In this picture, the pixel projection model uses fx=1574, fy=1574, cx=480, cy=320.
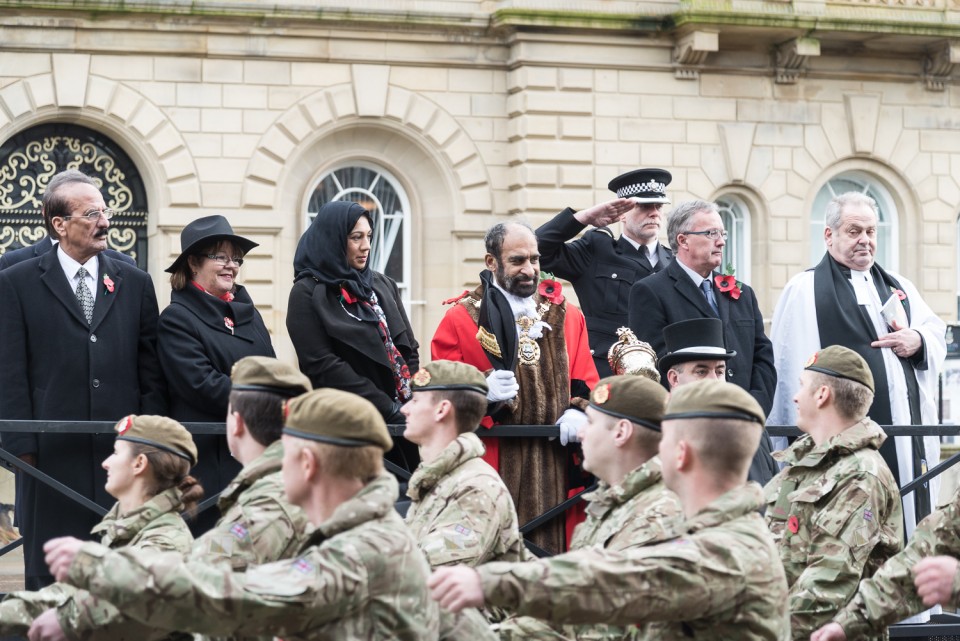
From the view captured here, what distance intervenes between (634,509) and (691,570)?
0.93 meters

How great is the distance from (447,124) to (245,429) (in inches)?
508

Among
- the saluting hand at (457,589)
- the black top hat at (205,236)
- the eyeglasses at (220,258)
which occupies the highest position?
the black top hat at (205,236)

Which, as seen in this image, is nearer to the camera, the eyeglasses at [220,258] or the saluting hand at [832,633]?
the saluting hand at [832,633]

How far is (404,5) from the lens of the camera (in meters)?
17.2

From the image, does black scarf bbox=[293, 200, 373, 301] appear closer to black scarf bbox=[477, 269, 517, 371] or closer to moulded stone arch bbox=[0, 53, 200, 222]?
black scarf bbox=[477, 269, 517, 371]

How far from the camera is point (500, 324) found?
267 inches

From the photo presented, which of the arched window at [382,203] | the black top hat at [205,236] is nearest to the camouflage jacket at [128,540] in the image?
the black top hat at [205,236]

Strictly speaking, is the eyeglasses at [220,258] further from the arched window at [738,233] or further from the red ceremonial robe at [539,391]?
the arched window at [738,233]

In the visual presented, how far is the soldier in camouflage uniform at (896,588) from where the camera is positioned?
193 inches

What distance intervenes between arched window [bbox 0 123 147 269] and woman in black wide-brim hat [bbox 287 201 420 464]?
1007cm

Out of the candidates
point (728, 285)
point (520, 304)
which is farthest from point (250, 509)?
point (728, 285)

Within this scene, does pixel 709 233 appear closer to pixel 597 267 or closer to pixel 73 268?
pixel 597 267

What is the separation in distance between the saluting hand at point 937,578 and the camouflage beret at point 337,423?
1.53 m

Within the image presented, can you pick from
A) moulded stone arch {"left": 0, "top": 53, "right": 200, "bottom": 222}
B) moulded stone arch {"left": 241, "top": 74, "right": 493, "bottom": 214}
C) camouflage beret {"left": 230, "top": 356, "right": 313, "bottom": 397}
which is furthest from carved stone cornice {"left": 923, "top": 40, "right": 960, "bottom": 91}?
camouflage beret {"left": 230, "top": 356, "right": 313, "bottom": 397}
